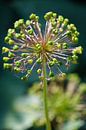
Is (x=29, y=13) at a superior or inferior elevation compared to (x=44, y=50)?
superior

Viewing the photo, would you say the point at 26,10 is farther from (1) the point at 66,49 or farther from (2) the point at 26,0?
(1) the point at 66,49

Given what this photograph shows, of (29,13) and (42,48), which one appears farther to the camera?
(29,13)

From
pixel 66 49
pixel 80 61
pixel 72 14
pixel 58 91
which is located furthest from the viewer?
pixel 72 14

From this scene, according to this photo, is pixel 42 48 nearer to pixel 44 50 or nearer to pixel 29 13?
pixel 44 50

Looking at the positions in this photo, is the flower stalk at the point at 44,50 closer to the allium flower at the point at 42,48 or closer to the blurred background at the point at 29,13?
the allium flower at the point at 42,48

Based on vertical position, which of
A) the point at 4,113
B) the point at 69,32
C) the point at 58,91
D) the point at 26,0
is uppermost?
the point at 26,0

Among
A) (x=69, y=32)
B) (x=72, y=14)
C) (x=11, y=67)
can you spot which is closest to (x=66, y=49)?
(x=69, y=32)

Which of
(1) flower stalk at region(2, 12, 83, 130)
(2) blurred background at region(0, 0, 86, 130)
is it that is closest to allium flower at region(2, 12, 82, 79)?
(1) flower stalk at region(2, 12, 83, 130)

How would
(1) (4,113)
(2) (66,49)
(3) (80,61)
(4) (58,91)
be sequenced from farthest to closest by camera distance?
(3) (80,61), (1) (4,113), (4) (58,91), (2) (66,49)

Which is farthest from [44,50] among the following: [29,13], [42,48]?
[29,13]
